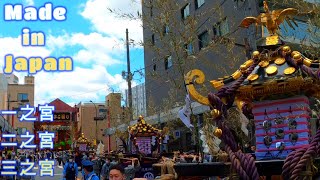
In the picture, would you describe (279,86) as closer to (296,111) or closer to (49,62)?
(296,111)

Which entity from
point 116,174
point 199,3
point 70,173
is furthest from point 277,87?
point 199,3

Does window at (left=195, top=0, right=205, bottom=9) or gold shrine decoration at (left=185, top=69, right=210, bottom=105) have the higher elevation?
window at (left=195, top=0, right=205, bottom=9)

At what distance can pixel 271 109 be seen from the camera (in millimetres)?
5730

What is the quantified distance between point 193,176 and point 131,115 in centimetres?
2687

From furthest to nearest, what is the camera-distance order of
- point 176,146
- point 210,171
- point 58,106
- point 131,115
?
1. point 58,106
2. point 176,146
3. point 131,115
4. point 210,171

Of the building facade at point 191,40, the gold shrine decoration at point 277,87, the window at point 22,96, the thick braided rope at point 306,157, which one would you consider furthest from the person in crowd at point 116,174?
the window at point 22,96

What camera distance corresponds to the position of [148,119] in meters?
33.7

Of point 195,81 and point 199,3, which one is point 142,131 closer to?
point 199,3

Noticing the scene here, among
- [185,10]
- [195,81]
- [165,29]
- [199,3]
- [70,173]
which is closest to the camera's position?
[195,81]

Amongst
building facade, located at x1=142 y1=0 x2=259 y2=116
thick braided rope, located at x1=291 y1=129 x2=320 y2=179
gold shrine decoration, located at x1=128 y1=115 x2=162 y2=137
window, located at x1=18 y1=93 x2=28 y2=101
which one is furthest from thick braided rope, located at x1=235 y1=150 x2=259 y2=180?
window, located at x1=18 y1=93 x2=28 y2=101

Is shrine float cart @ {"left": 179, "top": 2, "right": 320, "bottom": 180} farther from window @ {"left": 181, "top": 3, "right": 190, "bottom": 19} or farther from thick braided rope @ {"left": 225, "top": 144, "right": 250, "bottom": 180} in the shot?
window @ {"left": 181, "top": 3, "right": 190, "bottom": 19}

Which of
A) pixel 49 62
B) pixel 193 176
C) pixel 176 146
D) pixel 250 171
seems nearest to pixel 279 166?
pixel 250 171

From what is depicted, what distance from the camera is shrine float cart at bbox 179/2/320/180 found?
172 inches

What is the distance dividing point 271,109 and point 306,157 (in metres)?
A: 1.69
